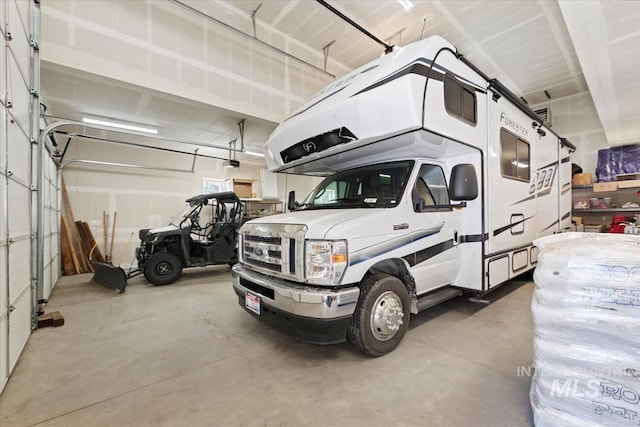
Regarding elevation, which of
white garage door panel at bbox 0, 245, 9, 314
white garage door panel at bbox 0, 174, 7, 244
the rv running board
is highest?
white garage door panel at bbox 0, 174, 7, 244

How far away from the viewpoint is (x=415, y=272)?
2.93 metres

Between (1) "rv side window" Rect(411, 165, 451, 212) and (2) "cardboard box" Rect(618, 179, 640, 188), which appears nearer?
(1) "rv side window" Rect(411, 165, 451, 212)

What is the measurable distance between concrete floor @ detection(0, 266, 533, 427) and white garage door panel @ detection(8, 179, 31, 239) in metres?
1.27

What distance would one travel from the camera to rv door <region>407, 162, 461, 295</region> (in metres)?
2.97

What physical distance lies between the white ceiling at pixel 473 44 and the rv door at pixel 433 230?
3.02m

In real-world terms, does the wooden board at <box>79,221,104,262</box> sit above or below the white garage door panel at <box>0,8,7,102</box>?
below

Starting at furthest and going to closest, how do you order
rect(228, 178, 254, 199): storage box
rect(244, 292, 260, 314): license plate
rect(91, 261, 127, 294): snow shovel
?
1. rect(228, 178, 254, 199): storage box
2. rect(91, 261, 127, 294): snow shovel
3. rect(244, 292, 260, 314): license plate

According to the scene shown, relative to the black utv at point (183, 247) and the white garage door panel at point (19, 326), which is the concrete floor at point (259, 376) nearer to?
the white garage door panel at point (19, 326)

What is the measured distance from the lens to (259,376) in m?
2.37

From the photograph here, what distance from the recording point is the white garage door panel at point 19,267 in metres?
2.56

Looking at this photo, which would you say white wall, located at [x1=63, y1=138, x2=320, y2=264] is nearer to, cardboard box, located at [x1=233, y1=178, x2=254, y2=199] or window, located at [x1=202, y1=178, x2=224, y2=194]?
window, located at [x1=202, y1=178, x2=224, y2=194]

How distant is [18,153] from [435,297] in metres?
4.72

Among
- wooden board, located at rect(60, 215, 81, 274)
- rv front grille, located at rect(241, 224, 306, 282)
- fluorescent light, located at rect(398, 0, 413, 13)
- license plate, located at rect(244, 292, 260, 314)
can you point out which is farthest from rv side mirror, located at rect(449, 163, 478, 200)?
wooden board, located at rect(60, 215, 81, 274)

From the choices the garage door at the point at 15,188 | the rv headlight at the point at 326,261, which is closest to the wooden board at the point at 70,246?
the garage door at the point at 15,188
